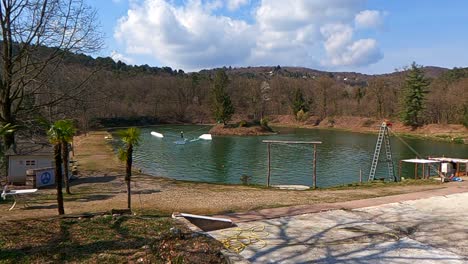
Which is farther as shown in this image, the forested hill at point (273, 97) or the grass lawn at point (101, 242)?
the forested hill at point (273, 97)

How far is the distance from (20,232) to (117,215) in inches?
80.2

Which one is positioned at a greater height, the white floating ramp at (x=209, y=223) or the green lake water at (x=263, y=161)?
the white floating ramp at (x=209, y=223)

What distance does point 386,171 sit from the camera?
96.1ft

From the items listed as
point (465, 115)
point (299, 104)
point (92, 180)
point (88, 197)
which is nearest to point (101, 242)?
point (88, 197)

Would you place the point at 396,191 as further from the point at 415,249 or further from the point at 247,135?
the point at 247,135

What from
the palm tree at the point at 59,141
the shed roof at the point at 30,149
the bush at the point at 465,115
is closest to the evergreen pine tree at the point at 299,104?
the bush at the point at 465,115

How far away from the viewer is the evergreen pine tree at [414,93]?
6406 centimetres

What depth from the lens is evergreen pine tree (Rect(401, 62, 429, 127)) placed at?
Answer: 64.1 metres

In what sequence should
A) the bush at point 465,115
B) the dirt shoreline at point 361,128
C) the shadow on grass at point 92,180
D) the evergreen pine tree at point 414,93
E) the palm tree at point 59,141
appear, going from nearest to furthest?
the palm tree at point 59,141 < the shadow on grass at point 92,180 < the dirt shoreline at point 361,128 < the bush at point 465,115 < the evergreen pine tree at point 414,93

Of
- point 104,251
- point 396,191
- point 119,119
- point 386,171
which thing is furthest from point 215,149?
point 119,119

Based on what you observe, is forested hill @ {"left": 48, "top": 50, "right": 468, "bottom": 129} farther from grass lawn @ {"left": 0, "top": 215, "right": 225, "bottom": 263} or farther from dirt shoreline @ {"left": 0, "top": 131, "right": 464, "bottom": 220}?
grass lawn @ {"left": 0, "top": 215, "right": 225, "bottom": 263}

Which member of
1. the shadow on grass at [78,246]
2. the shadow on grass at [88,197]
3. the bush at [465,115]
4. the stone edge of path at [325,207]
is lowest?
the shadow on grass at [88,197]

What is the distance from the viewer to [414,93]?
2552 inches

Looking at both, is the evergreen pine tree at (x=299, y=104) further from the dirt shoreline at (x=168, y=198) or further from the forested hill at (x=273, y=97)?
the dirt shoreline at (x=168, y=198)
